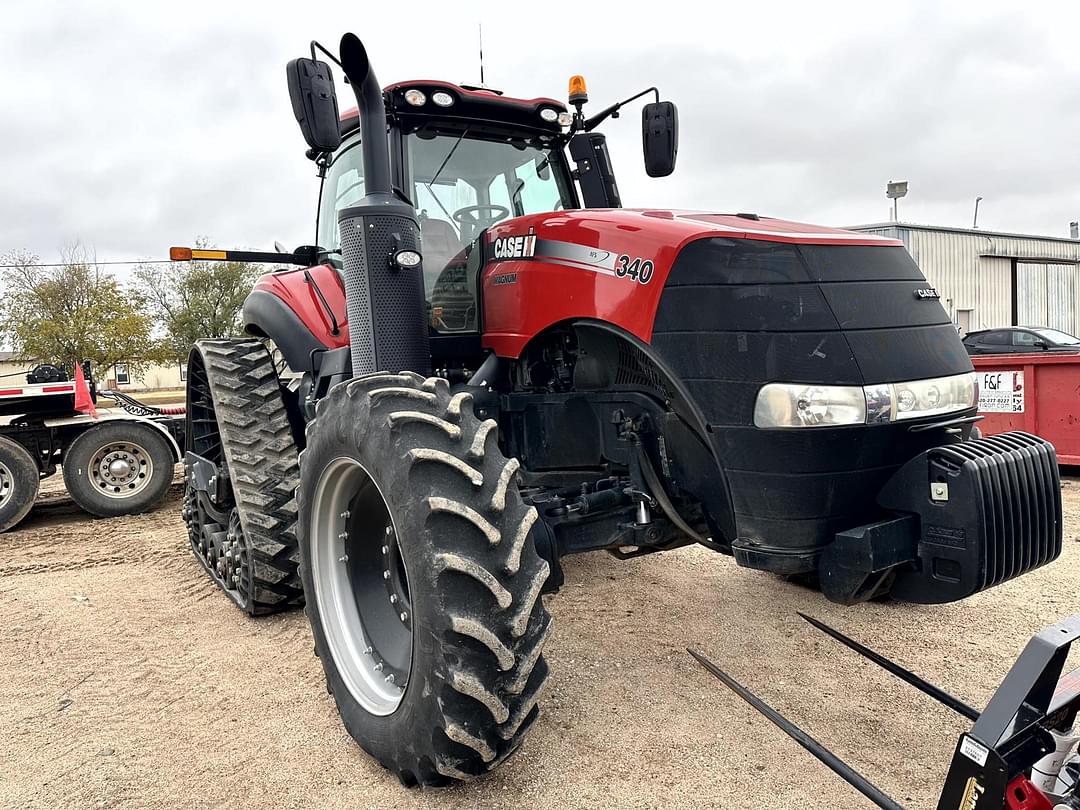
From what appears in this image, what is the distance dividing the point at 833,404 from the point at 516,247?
1.46 m

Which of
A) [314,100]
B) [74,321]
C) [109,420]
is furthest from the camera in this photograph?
[74,321]

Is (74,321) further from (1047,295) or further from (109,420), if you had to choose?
(1047,295)

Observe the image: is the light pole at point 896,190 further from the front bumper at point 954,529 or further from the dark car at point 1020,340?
the front bumper at point 954,529

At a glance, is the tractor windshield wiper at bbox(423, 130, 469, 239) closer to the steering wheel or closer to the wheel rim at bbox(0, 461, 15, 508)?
the steering wheel

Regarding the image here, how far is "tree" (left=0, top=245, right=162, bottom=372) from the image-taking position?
24297 millimetres

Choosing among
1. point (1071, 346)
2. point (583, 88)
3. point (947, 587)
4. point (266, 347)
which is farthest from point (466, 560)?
point (1071, 346)

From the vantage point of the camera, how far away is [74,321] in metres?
24.8

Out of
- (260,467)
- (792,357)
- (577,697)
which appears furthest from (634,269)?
(260,467)

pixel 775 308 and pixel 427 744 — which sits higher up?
pixel 775 308

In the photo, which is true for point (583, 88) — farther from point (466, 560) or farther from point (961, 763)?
point (961, 763)

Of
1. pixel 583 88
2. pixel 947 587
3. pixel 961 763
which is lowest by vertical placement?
pixel 961 763

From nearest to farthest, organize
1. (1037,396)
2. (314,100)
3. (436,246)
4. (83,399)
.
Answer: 1. (314,100)
2. (436,246)
3. (83,399)
4. (1037,396)

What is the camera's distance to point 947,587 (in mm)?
2506

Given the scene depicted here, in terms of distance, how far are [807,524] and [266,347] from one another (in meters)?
3.65
